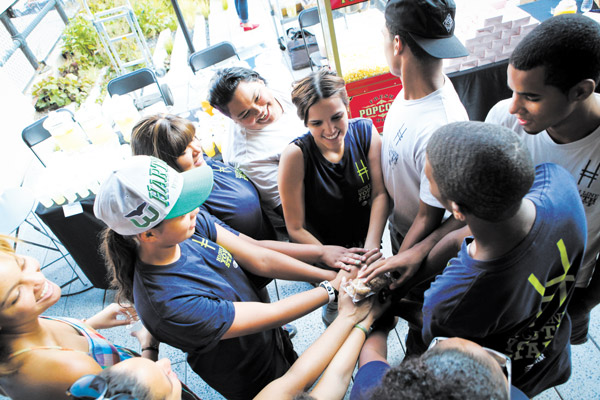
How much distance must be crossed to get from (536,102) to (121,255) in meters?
1.63

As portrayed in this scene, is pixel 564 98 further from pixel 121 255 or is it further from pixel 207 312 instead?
pixel 121 255

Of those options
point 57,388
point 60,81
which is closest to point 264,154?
point 57,388

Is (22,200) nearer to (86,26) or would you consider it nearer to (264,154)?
(264,154)

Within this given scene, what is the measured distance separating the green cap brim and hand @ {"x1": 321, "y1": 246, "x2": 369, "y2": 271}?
764 millimetres

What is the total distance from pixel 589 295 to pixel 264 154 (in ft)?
5.90

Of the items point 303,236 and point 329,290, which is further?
point 303,236

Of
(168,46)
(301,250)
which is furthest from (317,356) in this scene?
(168,46)

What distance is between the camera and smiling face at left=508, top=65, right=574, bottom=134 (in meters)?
1.27

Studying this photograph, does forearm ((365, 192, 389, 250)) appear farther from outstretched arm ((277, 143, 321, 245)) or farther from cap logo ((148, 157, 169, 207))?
cap logo ((148, 157, 169, 207))

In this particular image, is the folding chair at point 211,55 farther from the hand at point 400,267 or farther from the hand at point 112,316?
the hand at point 400,267

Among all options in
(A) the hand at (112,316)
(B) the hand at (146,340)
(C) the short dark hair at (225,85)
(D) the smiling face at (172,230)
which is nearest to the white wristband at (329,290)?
(D) the smiling face at (172,230)

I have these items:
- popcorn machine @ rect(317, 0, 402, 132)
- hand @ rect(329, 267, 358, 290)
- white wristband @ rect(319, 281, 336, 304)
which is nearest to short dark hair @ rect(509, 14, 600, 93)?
hand @ rect(329, 267, 358, 290)

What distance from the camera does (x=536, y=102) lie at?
1300mm

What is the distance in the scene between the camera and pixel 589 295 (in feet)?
5.27
